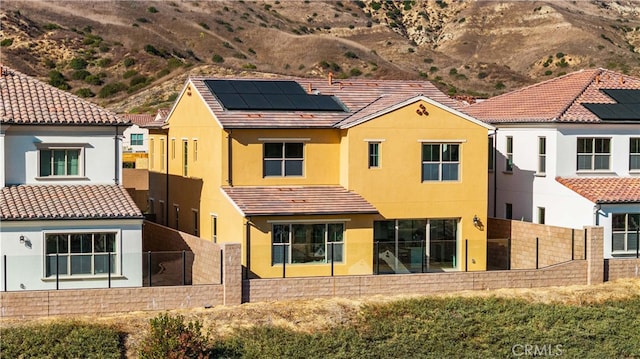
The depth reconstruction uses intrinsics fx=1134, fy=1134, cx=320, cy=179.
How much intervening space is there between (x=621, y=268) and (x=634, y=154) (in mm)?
6267

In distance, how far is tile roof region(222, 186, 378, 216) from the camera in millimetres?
34625

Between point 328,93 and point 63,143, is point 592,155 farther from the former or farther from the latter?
point 63,143

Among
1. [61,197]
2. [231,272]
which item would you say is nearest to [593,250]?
[231,272]

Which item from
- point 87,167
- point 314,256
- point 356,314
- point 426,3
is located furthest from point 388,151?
point 426,3

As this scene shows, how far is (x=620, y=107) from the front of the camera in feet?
137

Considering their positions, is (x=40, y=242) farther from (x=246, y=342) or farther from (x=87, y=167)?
(x=246, y=342)

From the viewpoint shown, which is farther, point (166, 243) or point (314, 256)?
point (166, 243)

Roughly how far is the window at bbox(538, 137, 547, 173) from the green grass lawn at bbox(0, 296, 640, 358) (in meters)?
8.11

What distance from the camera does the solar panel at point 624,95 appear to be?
42.5m

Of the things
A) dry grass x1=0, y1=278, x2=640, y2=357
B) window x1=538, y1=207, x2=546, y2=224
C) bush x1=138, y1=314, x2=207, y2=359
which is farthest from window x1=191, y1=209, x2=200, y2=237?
window x1=538, y1=207, x2=546, y2=224

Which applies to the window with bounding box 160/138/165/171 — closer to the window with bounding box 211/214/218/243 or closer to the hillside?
the window with bounding box 211/214/218/243

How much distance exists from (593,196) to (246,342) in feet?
49.0

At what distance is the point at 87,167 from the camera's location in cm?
3588

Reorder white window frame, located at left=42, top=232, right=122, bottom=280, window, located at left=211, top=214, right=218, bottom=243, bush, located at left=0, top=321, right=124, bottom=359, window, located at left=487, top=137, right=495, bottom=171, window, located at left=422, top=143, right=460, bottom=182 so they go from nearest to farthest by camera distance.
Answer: bush, located at left=0, top=321, right=124, bottom=359 → white window frame, located at left=42, top=232, right=122, bottom=280 → window, located at left=211, top=214, right=218, bottom=243 → window, located at left=422, top=143, right=460, bottom=182 → window, located at left=487, top=137, right=495, bottom=171
